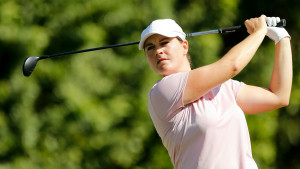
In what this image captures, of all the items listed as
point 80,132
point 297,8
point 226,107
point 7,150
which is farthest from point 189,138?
point 297,8

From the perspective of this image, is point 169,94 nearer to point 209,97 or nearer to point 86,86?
point 209,97

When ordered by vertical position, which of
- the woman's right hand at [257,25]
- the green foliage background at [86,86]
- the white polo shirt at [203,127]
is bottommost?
the green foliage background at [86,86]

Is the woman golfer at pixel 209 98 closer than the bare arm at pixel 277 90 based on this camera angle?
Yes

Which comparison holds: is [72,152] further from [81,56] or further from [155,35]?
[155,35]

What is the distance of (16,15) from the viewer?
4.91 meters

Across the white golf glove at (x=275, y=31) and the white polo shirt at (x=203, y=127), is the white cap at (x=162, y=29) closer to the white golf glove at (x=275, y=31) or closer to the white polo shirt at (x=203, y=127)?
the white polo shirt at (x=203, y=127)

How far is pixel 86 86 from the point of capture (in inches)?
190

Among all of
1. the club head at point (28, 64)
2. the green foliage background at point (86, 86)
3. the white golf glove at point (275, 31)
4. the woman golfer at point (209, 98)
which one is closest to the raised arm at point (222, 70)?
the woman golfer at point (209, 98)

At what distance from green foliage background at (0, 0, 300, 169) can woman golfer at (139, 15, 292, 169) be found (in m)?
2.85

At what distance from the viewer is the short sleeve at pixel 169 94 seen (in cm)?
181

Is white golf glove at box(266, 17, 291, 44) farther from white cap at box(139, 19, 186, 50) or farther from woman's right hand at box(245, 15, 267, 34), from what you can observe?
white cap at box(139, 19, 186, 50)

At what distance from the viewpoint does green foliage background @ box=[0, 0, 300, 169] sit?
486cm

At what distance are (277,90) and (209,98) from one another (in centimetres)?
29

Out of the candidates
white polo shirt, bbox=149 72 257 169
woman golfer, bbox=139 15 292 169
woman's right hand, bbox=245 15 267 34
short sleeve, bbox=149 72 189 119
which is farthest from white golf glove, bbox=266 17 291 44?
short sleeve, bbox=149 72 189 119
